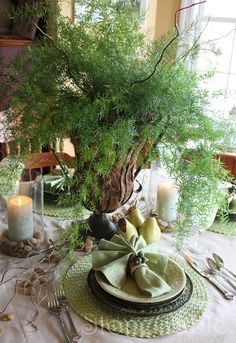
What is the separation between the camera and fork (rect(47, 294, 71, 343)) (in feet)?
2.45

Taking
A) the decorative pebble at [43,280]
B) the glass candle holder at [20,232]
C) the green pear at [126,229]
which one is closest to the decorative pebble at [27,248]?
the glass candle holder at [20,232]

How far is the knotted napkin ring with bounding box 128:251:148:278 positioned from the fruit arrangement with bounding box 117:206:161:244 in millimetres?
106

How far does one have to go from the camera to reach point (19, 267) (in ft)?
3.20

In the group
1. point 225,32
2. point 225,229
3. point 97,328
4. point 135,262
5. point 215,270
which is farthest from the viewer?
point 225,32

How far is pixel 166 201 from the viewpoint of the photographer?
1.21m

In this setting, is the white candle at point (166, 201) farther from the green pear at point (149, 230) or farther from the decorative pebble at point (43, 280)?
the decorative pebble at point (43, 280)

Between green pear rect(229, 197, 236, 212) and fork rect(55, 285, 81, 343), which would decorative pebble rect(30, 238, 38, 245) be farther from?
green pear rect(229, 197, 236, 212)

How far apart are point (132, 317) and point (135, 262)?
4.8 inches

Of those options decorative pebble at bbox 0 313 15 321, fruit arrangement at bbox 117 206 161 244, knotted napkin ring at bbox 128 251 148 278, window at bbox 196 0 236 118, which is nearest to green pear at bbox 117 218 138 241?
fruit arrangement at bbox 117 206 161 244

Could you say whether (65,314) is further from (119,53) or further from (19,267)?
(119,53)

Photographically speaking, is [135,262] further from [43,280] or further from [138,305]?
[43,280]

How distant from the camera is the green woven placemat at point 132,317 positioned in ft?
2.52

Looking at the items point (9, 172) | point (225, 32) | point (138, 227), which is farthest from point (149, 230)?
point (225, 32)

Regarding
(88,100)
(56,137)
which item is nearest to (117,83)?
(88,100)
